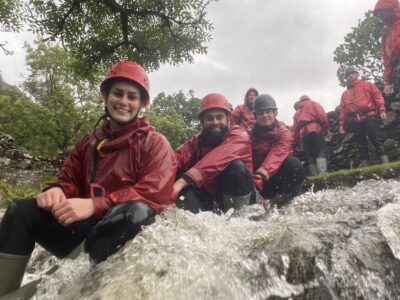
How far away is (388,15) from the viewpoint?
7719 millimetres

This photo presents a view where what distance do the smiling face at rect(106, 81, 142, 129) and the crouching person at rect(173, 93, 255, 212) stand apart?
4.02ft

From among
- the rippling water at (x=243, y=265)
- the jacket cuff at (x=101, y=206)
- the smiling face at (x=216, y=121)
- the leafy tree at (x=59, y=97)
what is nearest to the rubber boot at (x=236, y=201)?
the smiling face at (x=216, y=121)

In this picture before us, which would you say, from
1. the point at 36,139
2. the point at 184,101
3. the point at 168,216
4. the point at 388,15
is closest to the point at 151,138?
the point at 168,216

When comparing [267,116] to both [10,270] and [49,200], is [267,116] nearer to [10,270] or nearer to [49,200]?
[49,200]

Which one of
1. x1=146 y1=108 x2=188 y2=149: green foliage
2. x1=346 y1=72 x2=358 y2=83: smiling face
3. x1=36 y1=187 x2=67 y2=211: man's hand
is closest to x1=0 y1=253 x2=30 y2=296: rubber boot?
x1=36 y1=187 x2=67 y2=211: man's hand

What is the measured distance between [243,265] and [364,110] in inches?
278

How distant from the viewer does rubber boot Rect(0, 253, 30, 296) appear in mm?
2283

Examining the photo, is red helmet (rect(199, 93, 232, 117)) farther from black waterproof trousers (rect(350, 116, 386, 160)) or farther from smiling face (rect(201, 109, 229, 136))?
black waterproof trousers (rect(350, 116, 386, 160))

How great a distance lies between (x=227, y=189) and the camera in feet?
13.9

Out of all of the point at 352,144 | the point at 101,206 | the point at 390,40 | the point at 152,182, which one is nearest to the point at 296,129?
the point at 352,144

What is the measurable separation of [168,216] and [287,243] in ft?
2.85

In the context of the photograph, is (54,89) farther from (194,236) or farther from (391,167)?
(194,236)

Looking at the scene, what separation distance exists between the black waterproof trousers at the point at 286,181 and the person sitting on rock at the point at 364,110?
367cm

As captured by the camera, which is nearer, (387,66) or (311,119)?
(387,66)
